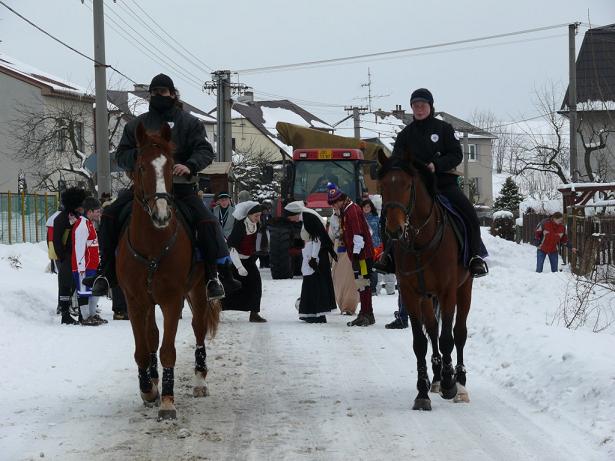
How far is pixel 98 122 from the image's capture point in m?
22.1

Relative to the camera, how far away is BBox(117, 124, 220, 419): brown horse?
739cm

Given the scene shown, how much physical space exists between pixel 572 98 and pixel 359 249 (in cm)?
1938

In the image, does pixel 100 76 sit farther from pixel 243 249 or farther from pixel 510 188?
pixel 510 188

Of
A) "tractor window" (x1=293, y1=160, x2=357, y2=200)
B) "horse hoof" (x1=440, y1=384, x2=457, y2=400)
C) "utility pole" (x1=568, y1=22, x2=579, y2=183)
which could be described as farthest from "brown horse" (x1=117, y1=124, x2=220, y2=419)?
"utility pole" (x1=568, y1=22, x2=579, y2=183)

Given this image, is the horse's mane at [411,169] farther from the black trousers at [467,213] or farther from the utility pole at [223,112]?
the utility pole at [223,112]

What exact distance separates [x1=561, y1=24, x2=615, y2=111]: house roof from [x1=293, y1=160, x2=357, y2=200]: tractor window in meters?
9.53

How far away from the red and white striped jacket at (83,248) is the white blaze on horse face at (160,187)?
7781mm

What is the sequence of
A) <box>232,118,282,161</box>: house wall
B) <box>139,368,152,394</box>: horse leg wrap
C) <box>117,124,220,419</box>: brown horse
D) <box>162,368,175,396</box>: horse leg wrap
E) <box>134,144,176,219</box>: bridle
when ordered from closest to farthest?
1. <box>134,144,176,219</box>: bridle
2. <box>117,124,220,419</box>: brown horse
3. <box>162,368,175,396</box>: horse leg wrap
4. <box>139,368,152,394</box>: horse leg wrap
5. <box>232,118,282,161</box>: house wall

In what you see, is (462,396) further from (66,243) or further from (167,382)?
(66,243)

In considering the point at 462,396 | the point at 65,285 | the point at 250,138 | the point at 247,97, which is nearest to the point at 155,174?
the point at 462,396

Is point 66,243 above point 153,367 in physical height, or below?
above

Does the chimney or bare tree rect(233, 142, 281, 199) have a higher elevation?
the chimney

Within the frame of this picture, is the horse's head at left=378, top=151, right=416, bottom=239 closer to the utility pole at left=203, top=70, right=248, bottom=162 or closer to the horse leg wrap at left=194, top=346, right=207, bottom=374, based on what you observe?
the horse leg wrap at left=194, top=346, right=207, bottom=374

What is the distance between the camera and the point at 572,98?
103 feet
